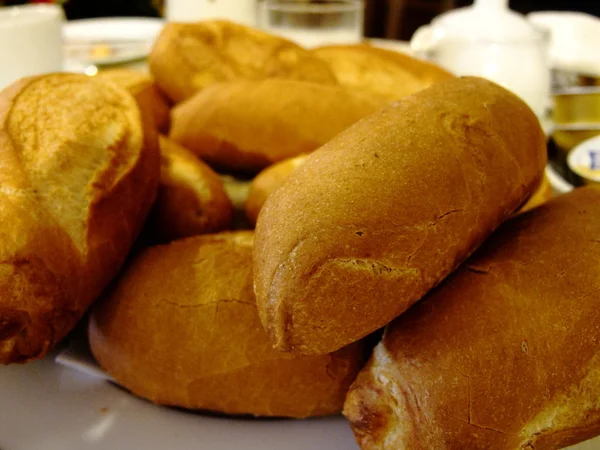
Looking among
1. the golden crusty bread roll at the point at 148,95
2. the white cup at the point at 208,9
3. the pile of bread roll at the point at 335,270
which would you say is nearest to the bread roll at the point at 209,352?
the pile of bread roll at the point at 335,270

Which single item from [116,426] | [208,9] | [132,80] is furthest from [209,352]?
[208,9]

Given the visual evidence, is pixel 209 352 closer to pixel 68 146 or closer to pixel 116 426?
pixel 116 426

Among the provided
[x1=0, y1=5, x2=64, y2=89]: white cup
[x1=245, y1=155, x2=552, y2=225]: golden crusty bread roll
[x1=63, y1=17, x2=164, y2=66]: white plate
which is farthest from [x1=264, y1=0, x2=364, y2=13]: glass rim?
[x1=245, y1=155, x2=552, y2=225]: golden crusty bread roll

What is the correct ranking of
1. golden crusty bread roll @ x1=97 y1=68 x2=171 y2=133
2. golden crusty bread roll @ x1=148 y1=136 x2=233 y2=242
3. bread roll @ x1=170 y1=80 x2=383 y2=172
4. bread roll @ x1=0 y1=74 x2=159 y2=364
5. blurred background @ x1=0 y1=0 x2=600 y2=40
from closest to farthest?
bread roll @ x1=0 y1=74 x2=159 y2=364, golden crusty bread roll @ x1=148 y1=136 x2=233 y2=242, bread roll @ x1=170 y1=80 x2=383 y2=172, golden crusty bread roll @ x1=97 y1=68 x2=171 y2=133, blurred background @ x1=0 y1=0 x2=600 y2=40

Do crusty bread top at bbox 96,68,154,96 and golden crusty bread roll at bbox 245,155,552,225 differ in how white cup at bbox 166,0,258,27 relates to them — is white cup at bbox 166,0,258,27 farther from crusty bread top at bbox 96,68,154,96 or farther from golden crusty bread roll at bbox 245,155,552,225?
golden crusty bread roll at bbox 245,155,552,225

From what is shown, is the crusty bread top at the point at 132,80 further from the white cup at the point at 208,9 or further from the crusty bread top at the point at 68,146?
the white cup at the point at 208,9

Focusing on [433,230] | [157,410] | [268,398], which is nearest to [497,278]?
[433,230]

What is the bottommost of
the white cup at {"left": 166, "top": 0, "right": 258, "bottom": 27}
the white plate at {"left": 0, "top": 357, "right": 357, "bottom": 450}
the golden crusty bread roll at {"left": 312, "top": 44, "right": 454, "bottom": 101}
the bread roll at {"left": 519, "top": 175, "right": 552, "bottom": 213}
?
the white plate at {"left": 0, "top": 357, "right": 357, "bottom": 450}
